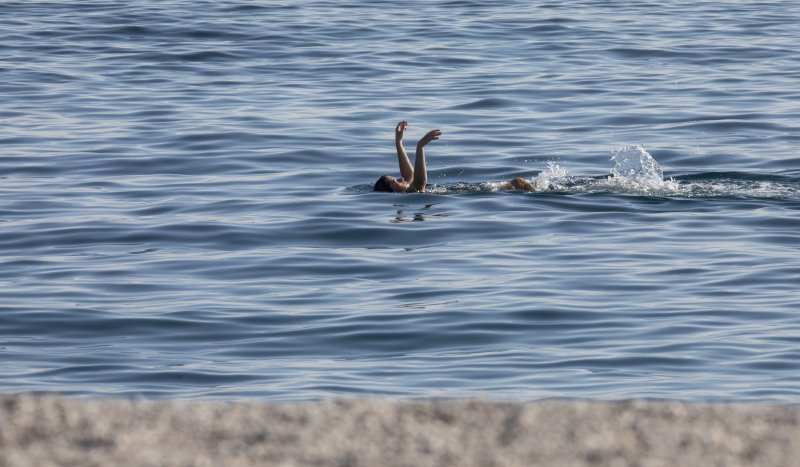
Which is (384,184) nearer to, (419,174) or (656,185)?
(419,174)

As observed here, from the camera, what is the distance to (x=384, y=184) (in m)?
15.3

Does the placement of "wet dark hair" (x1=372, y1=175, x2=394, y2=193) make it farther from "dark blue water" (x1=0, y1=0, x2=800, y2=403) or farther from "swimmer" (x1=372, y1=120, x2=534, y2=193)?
"dark blue water" (x1=0, y1=0, x2=800, y2=403)

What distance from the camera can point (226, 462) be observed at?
448 cm

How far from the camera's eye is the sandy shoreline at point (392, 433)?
4.50m

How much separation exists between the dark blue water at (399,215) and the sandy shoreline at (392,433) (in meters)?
→ 3.57

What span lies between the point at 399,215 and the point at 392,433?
32.5ft

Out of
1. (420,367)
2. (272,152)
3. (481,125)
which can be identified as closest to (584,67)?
(481,125)

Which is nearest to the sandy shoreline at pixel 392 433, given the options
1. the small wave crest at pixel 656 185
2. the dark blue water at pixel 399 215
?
the dark blue water at pixel 399 215

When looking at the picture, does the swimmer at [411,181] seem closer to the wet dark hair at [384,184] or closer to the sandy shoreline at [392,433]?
the wet dark hair at [384,184]

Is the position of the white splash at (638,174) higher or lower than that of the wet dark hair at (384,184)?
lower

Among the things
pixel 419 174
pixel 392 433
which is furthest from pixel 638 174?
pixel 392 433

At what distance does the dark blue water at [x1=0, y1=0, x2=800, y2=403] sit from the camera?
9.57 metres

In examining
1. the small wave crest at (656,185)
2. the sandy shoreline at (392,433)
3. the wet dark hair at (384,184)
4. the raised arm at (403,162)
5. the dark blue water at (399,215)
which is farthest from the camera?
the raised arm at (403,162)

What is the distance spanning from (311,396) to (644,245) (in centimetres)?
519
